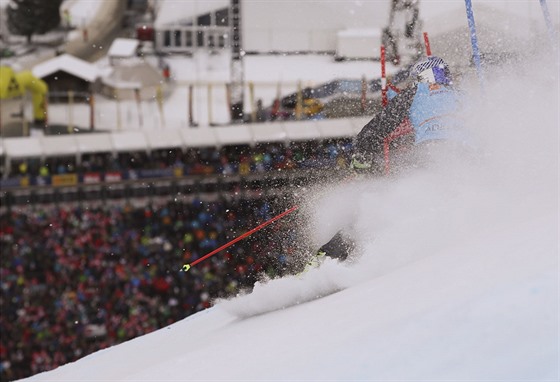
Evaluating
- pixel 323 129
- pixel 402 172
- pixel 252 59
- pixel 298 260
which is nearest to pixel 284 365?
pixel 402 172

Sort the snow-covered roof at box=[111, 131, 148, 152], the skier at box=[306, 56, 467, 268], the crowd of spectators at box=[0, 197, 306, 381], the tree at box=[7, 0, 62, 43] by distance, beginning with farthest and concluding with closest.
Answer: the tree at box=[7, 0, 62, 43]
the snow-covered roof at box=[111, 131, 148, 152]
the crowd of spectators at box=[0, 197, 306, 381]
the skier at box=[306, 56, 467, 268]

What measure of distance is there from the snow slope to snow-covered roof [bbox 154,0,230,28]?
13.1 m

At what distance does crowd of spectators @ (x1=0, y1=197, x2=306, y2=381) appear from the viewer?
11297mm

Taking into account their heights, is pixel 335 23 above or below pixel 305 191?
above

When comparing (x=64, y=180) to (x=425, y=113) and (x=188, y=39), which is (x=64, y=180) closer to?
(x=188, y=39)

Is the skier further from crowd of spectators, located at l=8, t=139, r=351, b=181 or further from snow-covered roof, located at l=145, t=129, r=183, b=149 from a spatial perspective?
snow-covered roof, located at l=145, t=129, r=183, b=149

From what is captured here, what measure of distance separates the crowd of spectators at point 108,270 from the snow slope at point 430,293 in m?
5.76

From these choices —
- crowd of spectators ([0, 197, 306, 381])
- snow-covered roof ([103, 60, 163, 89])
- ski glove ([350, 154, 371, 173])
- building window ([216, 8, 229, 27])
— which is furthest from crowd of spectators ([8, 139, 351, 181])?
ski glove ([350, 154, 371, 173])

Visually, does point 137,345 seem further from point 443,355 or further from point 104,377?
point 443,355

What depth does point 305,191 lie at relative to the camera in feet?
20.0

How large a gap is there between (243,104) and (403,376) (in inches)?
444

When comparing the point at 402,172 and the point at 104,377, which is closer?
the point at 104,377

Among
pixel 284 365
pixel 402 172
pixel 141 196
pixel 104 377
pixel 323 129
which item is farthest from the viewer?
pixel 141 196

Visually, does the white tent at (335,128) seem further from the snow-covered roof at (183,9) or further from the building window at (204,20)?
the snow-covered roof at (183,9)
